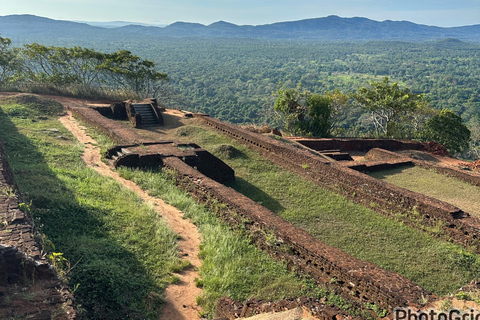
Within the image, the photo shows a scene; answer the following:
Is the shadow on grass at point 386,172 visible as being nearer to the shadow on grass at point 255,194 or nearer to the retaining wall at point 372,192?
the retaining wall at point 372,192

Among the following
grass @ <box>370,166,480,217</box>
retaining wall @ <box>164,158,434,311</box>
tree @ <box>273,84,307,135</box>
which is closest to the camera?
retaining wall @ <box>164,158,434,311</box>

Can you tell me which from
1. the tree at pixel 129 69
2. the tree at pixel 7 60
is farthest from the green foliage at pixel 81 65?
the tree at pixel 7 60

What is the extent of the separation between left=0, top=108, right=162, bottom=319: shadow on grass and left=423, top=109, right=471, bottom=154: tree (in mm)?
22291

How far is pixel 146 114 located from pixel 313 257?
490 inches

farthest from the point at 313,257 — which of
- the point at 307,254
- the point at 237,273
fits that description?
the point at 237,273

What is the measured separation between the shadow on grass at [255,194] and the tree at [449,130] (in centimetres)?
1756

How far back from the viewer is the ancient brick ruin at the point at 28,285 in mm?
3766

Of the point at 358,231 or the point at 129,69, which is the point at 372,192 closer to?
the point at 358,231

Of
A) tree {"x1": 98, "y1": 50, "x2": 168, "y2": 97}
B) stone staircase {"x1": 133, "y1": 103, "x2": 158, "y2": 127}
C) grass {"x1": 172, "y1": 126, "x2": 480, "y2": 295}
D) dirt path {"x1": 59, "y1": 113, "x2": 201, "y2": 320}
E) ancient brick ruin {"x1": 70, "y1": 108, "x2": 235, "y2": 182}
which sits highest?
tree {"x1": 98, "y1": 50, "x2": 168, "y2": 97}

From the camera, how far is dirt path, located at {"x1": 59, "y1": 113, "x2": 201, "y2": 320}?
5297 millimetres

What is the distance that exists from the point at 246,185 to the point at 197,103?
6994cm

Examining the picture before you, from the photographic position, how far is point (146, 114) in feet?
55.0

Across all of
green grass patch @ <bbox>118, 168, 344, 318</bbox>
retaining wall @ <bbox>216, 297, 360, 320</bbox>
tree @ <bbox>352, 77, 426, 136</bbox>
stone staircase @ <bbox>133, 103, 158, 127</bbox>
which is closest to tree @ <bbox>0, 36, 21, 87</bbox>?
stone staircase @ <bbox>133, 103, 158, 127</bbox>

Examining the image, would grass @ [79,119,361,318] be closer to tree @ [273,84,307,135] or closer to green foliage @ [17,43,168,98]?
tree @ [273,84,307,135]
